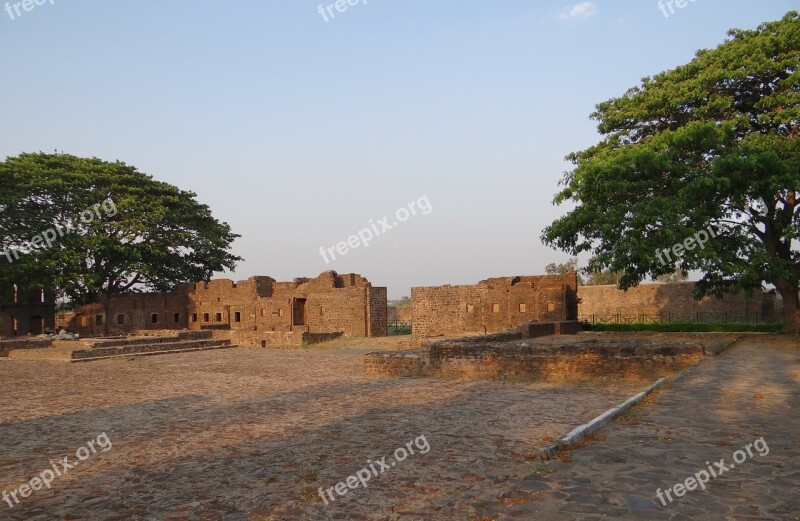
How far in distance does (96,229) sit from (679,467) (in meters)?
38.1

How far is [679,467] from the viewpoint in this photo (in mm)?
5340

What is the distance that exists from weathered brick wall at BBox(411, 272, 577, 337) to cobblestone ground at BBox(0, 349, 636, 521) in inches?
634

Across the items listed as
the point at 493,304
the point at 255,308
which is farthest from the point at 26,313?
the point at 493,304

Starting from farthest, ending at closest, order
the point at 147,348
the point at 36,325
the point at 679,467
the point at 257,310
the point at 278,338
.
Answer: the point at 36,325 < the point at 257,310 < the point at 278,338 < the point at 147,348 < the point at 679,467

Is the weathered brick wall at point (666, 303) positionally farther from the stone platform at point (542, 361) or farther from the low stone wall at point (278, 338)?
the stone platform at point (542, 361)

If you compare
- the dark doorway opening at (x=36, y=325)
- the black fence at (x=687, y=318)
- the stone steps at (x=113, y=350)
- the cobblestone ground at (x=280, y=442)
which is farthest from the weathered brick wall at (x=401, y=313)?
the cobblestone ground at (x=280, y=442)

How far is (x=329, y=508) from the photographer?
15.7ft

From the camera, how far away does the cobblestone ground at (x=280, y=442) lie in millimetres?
4980

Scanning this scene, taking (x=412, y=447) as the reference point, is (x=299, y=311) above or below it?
above

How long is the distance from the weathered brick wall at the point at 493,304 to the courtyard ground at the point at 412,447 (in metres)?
15.2

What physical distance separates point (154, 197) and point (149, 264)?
4551 millimetres

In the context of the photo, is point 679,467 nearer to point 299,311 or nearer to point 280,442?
point 280,442

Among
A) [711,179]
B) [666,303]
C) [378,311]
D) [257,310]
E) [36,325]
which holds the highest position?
[711,179]

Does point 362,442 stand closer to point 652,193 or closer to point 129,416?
point 129,416
